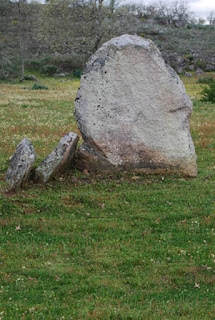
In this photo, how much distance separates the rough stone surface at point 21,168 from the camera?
11.3m

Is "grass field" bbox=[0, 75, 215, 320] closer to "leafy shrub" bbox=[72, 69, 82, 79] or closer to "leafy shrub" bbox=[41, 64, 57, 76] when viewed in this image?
"leafy shrub" bbox=[72, 69, 82, 79]

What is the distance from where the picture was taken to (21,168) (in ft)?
37.2

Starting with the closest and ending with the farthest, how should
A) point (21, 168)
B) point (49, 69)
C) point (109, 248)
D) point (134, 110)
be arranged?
point (109, 248), point (21, 168), point (134, 110), point (49, 69)

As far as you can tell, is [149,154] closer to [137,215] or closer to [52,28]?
[137,215]

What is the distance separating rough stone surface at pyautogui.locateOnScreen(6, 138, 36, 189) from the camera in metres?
11.3

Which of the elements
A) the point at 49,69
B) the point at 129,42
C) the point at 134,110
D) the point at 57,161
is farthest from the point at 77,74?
the point at 57,161

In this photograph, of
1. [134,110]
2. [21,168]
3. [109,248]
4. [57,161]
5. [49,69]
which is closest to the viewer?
[109,248]

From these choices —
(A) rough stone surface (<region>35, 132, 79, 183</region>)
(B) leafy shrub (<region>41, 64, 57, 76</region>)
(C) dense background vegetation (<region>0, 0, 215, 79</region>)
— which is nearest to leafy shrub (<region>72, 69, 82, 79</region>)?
(C) dense background vegetation (<region>0, 0, 215, 79</region>)

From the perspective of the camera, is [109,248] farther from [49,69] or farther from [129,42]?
[49,69]

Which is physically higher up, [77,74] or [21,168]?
[21,168]

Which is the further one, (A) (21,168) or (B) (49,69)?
(B) (49,69)

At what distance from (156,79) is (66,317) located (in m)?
8.21

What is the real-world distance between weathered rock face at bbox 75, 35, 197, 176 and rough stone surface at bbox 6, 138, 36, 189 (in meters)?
1.81

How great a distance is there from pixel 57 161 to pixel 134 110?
2.66 m
